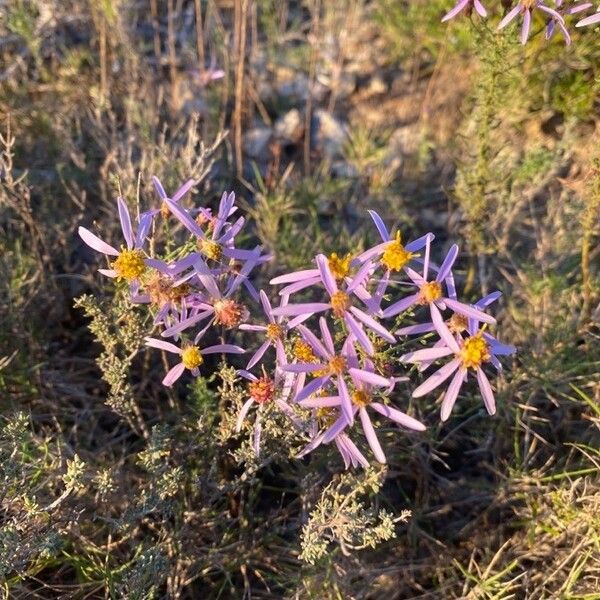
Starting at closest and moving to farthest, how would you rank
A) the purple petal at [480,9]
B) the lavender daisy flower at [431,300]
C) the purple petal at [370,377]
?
the purple petal at [370,377]
the lavender daisy flower at [431,300]
the purple petal at [480,9]

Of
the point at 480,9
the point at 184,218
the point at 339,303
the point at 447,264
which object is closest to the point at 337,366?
the point at 339,303

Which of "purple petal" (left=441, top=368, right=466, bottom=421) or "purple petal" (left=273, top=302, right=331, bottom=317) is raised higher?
"purple petal" (left=273, top=302, right=331, bottom=317)

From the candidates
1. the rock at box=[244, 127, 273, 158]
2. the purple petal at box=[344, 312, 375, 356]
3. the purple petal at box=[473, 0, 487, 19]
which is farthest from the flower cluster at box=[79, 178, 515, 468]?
the rock at box=[244, 127, 273, 158]

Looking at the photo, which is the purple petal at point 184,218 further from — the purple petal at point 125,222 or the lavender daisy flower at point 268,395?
the lavender daisy flower at point 268,395

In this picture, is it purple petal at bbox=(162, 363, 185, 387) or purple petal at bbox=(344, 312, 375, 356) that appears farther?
purple petal at bbox=(162, 363, 185, 387)

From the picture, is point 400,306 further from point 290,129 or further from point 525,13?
point 290,129

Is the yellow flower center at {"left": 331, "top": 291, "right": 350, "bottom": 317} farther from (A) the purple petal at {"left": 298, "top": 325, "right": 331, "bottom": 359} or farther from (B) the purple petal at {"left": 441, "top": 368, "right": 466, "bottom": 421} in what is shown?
(B) the purple petal at {"left": 441, "top": 368, "right": 466, "bottom": 421}

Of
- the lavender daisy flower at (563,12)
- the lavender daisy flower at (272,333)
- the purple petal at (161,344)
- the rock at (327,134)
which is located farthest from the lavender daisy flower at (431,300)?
the rock at (327,134)
